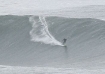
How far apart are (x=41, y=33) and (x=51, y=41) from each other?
2001 millimetres

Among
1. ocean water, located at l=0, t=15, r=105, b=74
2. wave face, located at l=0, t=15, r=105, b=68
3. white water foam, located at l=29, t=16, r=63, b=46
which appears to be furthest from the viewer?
white water foam, located at l=29, t=16, r=63, b=46

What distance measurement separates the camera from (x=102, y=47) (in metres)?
30.3

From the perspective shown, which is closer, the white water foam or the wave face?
the wave face

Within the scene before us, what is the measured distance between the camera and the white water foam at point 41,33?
109ft

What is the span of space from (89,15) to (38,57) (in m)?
12.1

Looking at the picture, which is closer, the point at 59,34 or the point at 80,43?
the point at 80,43

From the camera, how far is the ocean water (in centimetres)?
2612

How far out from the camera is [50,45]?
32.1 metres

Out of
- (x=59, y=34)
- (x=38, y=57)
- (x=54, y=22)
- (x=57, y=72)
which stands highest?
(x=54, y=22)

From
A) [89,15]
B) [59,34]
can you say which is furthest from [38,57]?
[89,15]

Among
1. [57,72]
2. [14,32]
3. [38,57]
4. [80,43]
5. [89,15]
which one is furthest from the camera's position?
[89,15]

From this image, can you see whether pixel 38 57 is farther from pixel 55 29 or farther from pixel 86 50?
pixel 55 29

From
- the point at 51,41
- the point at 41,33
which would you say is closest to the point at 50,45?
the point at 51,41

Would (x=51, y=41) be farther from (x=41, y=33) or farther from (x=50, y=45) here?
(x=41, y=33)
